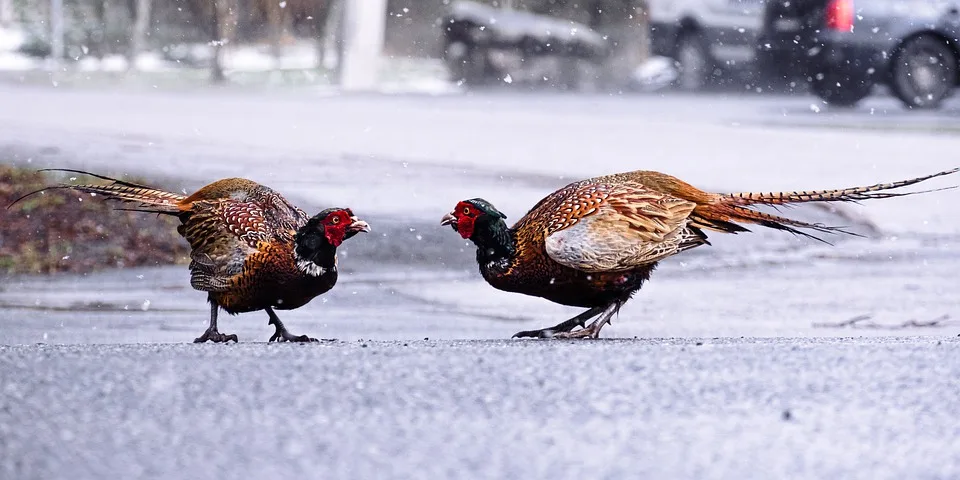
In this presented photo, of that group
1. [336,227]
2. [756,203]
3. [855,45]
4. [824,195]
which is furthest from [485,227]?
[855,45]

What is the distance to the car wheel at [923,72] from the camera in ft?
42.6

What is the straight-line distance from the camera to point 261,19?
12094 mm

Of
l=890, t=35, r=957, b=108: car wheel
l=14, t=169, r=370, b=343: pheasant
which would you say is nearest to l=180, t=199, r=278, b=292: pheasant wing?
l=14, t=169, r=370, b=343: pheasant

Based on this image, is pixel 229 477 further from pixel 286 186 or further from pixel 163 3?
pixel 163 3

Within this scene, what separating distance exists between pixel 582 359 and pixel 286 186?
5.36m

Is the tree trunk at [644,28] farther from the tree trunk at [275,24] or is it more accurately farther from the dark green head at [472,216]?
the dark green head at [472,216]

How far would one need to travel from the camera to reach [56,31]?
11.6 metres

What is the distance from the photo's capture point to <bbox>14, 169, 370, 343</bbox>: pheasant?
5.12 metres

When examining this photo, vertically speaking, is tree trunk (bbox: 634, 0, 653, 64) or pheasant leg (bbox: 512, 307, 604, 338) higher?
tree trunk (bbox: 634, 0, 653, 64)

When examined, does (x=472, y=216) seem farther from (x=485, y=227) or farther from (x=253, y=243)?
(x=253, y=243)

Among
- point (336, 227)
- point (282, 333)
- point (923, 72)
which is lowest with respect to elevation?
point (282, 333)

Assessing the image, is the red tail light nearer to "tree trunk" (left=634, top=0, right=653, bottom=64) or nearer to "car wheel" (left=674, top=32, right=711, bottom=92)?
"car wheel" (left=674, top=32, right=711, bottom=92)

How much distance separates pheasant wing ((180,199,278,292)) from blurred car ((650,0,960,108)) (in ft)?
28.1

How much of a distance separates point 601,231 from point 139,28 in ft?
24.8
